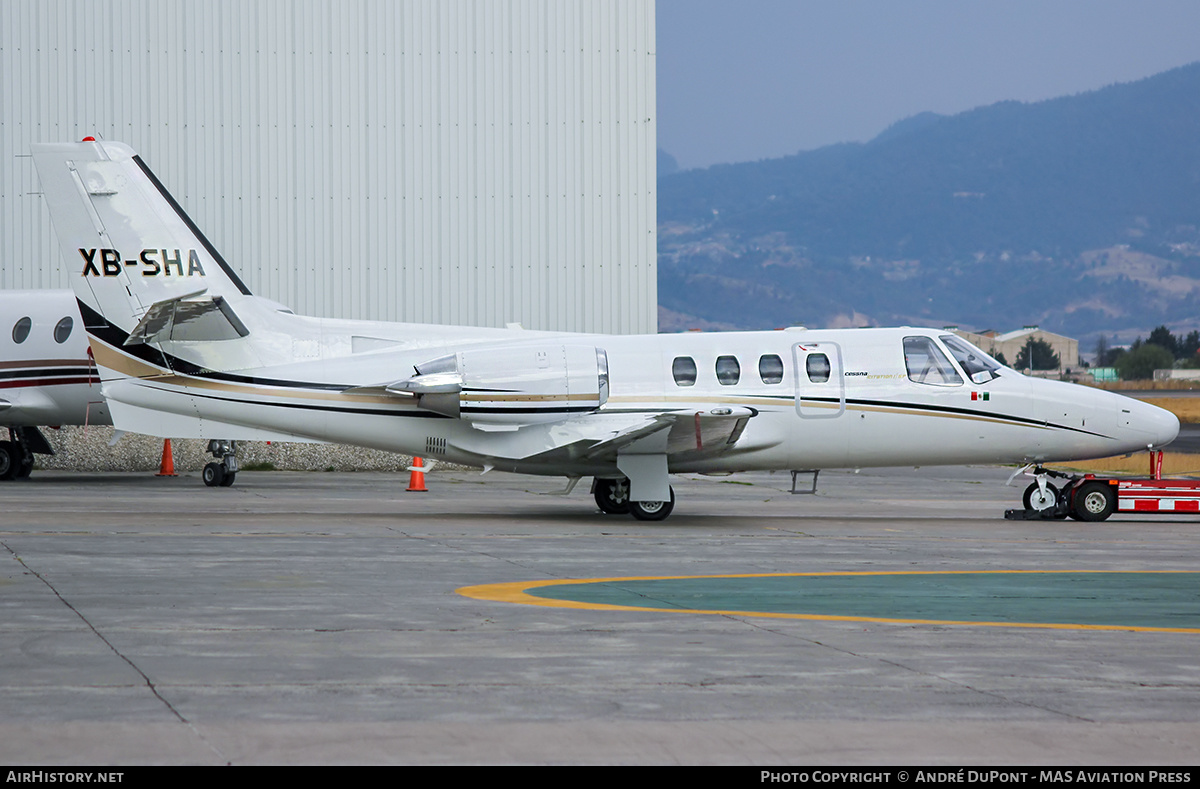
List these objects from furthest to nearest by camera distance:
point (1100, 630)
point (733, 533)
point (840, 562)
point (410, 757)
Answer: point (733, 533), point (840, 562), point (1100, 630), point (410, 757)

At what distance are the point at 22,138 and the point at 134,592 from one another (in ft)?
82.2

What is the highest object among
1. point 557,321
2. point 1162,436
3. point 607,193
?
point 607,193

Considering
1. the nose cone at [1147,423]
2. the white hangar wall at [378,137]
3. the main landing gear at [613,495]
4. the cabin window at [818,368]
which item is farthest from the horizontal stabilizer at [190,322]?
the nose cone at [1147,423]

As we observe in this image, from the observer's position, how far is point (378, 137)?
1304 inches

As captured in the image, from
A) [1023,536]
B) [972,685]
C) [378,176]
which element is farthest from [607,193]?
[972,685]

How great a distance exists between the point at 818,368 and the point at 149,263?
10.8 metres

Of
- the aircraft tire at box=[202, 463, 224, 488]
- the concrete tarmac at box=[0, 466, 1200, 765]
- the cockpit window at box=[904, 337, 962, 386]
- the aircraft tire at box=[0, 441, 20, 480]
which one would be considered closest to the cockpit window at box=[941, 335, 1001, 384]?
the cockpit window at box=[904, 337, 962, 386]

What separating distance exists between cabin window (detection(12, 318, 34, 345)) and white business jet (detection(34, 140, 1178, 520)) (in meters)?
8.37

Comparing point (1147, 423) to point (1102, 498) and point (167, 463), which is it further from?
point (167, 463)

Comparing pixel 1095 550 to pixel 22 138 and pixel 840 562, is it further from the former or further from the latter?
pixel 22 138

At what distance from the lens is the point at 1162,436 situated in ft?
69.4

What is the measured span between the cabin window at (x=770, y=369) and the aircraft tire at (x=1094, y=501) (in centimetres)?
557

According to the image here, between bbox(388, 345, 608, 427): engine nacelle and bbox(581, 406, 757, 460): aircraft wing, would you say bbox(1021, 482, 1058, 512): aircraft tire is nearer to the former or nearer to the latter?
bbox(581, 406, 757, 460): aircraft wing

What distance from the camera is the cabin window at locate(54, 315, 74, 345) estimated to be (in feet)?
91.1
